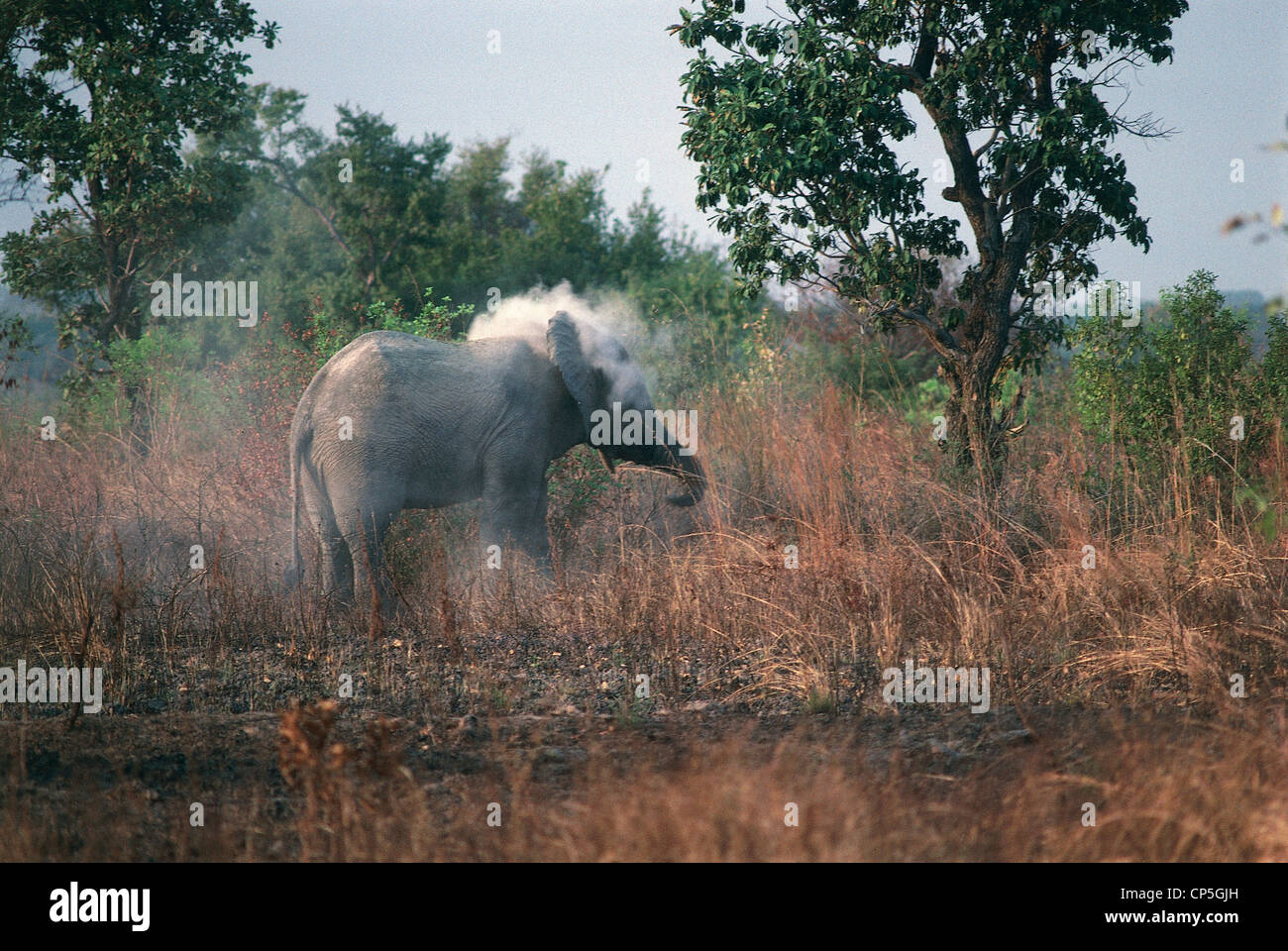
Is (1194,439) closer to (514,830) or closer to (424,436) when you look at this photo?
(424,436)

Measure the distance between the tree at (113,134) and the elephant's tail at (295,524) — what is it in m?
5.23

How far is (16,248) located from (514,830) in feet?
36.3

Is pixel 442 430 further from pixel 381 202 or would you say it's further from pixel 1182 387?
pixel 381 202

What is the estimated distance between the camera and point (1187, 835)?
3365mm

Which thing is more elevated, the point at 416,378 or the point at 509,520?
the point at 416,378

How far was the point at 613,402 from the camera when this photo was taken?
724cm

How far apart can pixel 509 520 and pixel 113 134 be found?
21.9 feet

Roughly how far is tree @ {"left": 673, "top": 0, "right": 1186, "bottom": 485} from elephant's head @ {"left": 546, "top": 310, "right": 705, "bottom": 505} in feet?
4.03

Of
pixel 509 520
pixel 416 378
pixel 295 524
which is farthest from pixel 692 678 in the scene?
pixel 295 524

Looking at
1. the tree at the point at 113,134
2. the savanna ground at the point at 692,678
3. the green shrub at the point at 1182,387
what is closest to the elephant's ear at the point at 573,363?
the savanna ground at the point at 692,678

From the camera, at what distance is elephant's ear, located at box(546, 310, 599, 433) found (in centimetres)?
698

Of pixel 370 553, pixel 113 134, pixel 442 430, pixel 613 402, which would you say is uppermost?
pixel 113 134

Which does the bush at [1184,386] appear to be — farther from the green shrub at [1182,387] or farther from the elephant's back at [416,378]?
the elephant's back at [416,378]
